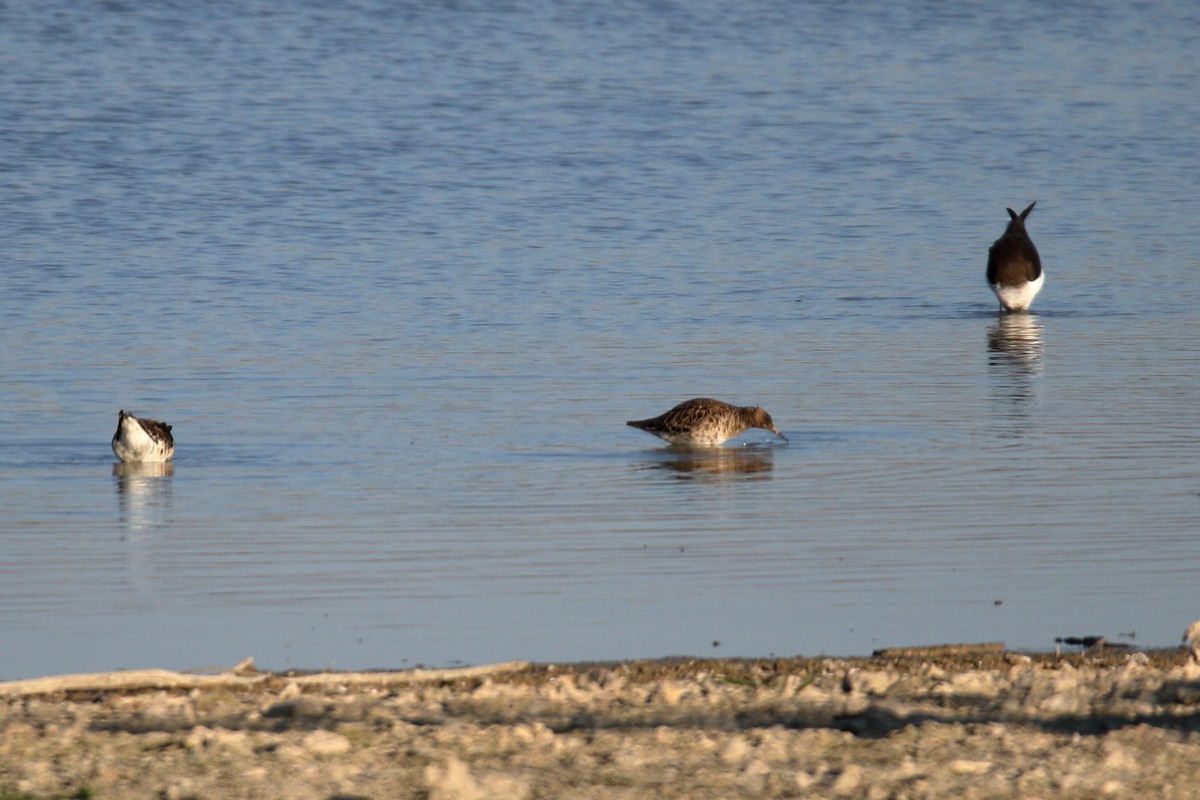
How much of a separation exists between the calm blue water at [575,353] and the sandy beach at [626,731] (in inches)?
22.8

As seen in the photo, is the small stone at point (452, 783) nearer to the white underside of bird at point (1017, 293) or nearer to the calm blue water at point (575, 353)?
the calm blue water at point (575, 353)

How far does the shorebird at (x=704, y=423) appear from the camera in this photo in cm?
1175

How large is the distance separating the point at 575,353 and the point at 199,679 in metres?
8.43

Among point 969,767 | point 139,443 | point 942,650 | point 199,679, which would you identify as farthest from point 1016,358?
point 969,767

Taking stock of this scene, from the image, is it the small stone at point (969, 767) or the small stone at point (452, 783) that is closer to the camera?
the small stone at point (452, 783)

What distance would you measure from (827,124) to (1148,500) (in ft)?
68.6

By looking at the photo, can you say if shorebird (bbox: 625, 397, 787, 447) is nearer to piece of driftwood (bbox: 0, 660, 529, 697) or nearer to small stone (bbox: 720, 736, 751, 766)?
piece of driftwood (bbox: 0, 660, 529, 697)

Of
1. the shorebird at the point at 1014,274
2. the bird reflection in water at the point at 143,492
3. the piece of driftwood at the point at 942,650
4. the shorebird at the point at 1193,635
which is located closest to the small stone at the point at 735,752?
the piece of driftwood at the point at 942,650

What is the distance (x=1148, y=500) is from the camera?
9.99 metres

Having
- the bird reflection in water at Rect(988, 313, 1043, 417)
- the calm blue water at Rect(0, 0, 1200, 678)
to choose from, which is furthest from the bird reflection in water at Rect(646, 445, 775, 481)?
the bird reflection in water at Rect(988, 313, 1043, 417)

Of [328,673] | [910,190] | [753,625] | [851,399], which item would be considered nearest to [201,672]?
[328,673]

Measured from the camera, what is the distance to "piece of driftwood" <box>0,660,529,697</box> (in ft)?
21.7

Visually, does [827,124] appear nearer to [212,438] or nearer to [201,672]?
[212,438]

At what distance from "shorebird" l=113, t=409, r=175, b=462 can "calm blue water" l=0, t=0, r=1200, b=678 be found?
129 millimetres
